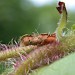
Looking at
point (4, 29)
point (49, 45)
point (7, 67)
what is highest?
point (49, 45)

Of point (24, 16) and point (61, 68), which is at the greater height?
point (61, 68)

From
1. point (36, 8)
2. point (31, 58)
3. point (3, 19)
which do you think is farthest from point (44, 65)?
point (36, 8)

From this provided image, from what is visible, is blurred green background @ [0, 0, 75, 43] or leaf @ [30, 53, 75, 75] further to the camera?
blurred green background @ [0, 0, 75, 43]

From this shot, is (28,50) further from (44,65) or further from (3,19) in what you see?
(3,19)

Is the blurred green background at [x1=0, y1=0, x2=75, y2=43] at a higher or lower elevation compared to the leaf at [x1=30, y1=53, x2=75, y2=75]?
lower
